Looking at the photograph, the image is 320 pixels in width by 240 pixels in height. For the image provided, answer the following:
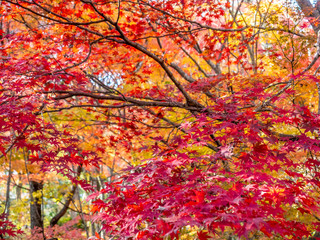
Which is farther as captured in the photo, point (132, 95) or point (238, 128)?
point (132, 95)

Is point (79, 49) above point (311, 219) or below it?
above

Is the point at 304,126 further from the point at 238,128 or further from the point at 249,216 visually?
the point at 249,216

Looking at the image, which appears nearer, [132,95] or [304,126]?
[304,126]

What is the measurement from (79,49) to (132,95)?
1.23 m

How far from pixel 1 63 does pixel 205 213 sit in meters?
3.86

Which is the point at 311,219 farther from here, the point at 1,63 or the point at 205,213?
the point at 1,63

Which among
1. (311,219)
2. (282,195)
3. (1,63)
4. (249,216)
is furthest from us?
(311,219)

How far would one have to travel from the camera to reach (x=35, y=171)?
7.46 meters

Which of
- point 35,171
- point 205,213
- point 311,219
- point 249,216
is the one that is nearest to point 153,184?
point 205,213

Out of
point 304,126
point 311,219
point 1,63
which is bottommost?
point 311,219

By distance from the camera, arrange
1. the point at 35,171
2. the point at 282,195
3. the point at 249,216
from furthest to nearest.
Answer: the point at 35,171 < the point at 282,195 < the point at 249,216

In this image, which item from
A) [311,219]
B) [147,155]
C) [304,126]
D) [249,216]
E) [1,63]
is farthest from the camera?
[147,155]

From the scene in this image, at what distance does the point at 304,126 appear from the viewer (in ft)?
Answer: 8.27

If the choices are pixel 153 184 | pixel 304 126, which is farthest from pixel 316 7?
pixel 153 184
